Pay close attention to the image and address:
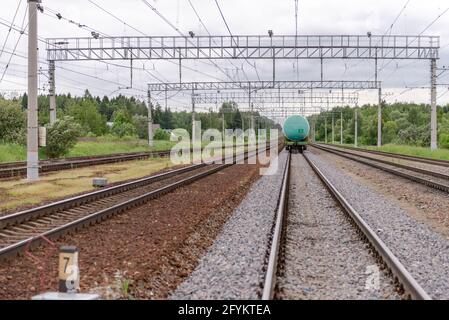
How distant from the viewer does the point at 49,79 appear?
36500 mm

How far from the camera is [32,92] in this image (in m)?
20.6

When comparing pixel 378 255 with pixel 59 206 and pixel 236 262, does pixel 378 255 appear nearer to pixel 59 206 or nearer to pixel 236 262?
pixel 236 262

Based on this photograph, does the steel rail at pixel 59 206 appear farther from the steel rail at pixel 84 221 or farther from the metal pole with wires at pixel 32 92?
the metal pole with wires at pixel 32 92

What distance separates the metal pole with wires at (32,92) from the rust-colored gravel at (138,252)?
726cm

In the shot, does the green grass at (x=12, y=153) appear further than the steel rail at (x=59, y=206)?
Yes

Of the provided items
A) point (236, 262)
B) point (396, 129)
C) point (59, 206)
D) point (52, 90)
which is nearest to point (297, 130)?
point (52, 90)

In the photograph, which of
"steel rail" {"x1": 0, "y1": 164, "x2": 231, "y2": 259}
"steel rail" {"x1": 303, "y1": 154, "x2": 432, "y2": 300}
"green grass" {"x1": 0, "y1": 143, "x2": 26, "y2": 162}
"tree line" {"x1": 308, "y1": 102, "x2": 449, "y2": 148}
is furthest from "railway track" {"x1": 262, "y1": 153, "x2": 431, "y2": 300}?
"tree line" {"x1": 308, "y1": 102, "x2": 449, "y2": 148}

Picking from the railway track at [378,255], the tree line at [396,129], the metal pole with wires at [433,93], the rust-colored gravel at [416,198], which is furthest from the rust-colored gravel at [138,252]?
the tree line at [396,129]

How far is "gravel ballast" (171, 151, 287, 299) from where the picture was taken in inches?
275

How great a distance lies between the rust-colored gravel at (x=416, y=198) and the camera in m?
13.1

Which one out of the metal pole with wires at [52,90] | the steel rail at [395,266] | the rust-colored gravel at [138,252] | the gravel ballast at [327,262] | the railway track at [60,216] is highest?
the metal pole with wires at [52,90]

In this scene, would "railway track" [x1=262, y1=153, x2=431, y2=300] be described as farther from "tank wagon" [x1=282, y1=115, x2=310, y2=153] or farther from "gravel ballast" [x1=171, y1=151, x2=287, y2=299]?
Result: "tank wagon" [x1=282, y1=115, x2=310, y2=153]

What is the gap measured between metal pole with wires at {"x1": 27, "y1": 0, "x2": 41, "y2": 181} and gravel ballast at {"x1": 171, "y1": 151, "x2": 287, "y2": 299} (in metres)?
9.61

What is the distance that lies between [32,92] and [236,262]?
1443cm
